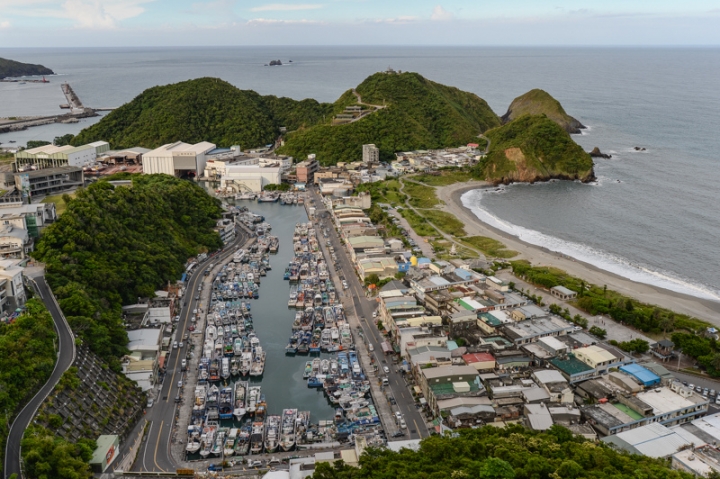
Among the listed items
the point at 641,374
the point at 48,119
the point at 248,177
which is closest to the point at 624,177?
the point at 248,177

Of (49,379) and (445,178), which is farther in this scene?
(445,178)

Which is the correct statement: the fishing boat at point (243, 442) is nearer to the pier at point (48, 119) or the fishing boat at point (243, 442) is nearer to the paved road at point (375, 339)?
the paved road at point (375, 339)

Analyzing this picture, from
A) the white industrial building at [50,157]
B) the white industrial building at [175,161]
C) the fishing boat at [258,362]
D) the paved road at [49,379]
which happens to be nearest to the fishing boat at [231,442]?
the fishing boat at [258,362]

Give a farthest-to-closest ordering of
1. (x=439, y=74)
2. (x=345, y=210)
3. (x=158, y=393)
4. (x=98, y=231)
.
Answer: (x=439, y=74) → (x=345, y=210) → (x=98, y=231) → (x=158, y=393)

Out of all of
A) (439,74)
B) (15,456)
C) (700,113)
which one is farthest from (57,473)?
(439,74)

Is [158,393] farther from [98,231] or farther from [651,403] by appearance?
[651,403]

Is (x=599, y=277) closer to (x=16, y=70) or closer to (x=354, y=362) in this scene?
(x=354, y=362)

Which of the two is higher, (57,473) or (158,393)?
(57,473)

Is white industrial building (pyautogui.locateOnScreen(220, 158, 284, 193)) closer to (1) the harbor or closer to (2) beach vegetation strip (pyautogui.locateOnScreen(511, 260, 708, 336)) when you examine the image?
(1) the harbor
